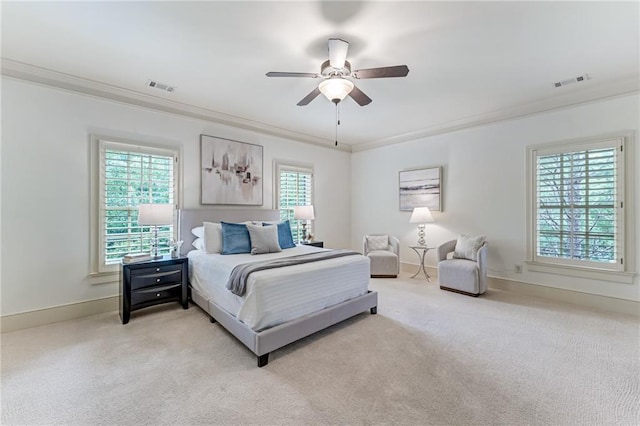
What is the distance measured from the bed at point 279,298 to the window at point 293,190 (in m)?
1.93

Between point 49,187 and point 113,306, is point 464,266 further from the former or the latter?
point 49,187

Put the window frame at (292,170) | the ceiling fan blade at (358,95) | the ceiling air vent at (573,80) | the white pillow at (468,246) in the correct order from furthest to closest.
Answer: the window frame at (292,170)
the white pillow at (468,246)
the ceiling air vent at (573,80)
the ceiling fan blade at (358,95)

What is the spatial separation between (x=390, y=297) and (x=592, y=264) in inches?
106

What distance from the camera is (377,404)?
1833 mm

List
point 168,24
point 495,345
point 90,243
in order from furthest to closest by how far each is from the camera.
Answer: point 90,243, point 495,345, point 168,24

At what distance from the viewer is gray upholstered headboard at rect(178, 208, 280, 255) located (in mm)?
4023

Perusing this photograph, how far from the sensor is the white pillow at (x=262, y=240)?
3.67 m

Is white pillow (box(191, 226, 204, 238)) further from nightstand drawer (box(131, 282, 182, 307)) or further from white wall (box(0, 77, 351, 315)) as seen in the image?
white wall (box(0, 77, 351, 315))

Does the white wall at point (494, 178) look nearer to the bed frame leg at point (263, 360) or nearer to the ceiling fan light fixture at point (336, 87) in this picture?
the ceiling fan light fixture at point (336, 87)

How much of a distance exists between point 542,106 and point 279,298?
4.53m

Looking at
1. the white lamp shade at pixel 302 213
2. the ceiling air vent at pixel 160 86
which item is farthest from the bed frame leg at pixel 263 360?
the ceiling air vent at pixel 160 86

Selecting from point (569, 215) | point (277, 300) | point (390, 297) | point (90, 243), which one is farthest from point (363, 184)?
point (90, 243)

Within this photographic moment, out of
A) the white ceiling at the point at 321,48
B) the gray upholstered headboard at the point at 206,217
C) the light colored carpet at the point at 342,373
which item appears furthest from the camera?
the gray upholstered headboard at the point at 206,217

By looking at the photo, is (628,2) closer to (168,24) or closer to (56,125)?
(168,24)
